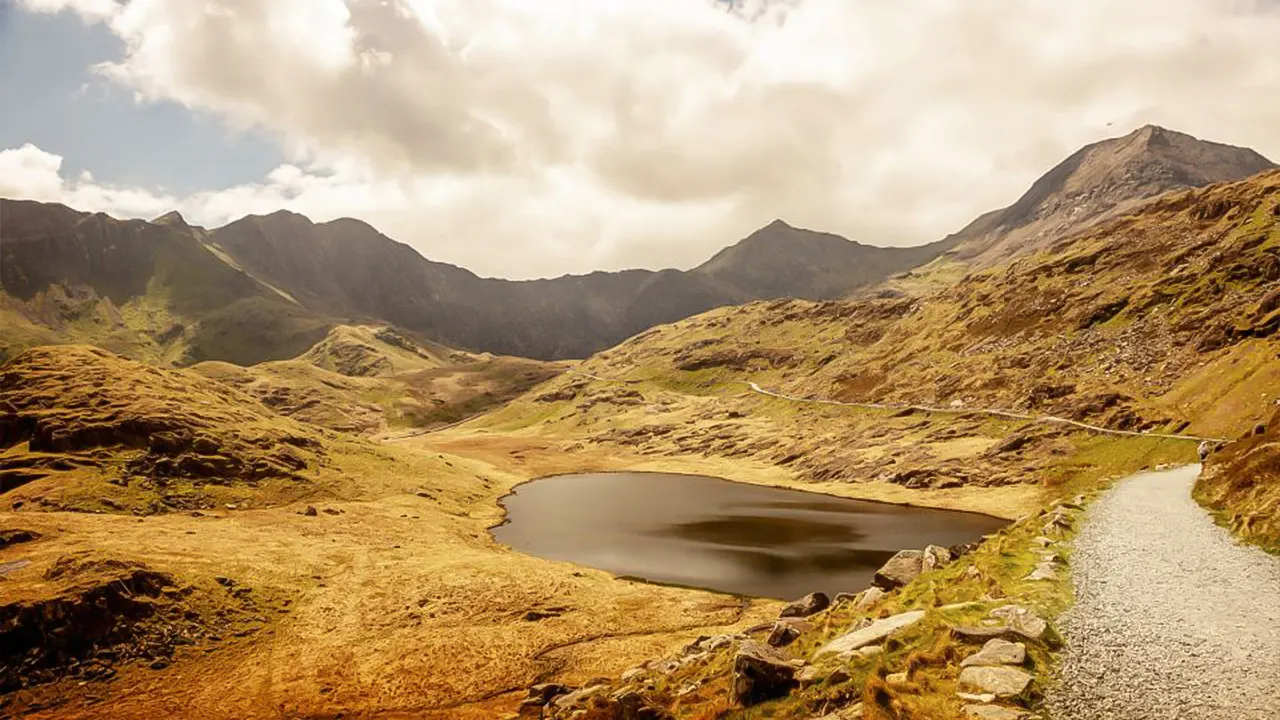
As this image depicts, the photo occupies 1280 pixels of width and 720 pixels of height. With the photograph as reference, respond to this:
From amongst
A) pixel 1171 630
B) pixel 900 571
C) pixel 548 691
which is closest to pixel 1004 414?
pixel 900 571

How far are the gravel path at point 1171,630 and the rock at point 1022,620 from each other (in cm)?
75

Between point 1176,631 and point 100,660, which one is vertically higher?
point 1176,631

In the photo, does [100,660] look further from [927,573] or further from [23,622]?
[927,573]

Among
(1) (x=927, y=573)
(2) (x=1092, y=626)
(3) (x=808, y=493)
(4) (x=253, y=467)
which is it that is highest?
(2) (x=1092, y=626)

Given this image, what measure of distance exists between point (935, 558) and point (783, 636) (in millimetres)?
11375

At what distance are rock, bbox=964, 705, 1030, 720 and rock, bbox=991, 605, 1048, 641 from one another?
13.6 ft

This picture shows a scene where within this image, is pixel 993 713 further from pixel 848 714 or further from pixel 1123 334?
pixel 1123 334

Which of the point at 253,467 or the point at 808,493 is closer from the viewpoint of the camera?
the point at 253,467

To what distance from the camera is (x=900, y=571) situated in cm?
2953

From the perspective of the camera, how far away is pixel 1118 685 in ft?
45.5

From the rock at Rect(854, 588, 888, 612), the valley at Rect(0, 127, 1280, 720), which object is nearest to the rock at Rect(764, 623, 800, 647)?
the valley at Rect(0, 127, 1280, 720)

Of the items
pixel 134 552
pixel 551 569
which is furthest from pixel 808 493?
pixel 134 552

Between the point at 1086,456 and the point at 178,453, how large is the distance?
12163cm

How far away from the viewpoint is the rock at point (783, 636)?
2258 cm
